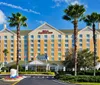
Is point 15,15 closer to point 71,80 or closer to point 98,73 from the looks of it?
point 98,73

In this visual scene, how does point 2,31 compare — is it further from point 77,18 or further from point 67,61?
point 77,18

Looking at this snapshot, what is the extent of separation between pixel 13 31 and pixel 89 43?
41.8 m

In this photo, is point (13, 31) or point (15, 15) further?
point (13, 31)

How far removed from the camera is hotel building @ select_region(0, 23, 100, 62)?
509 ft

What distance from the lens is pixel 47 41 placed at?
6220 inches

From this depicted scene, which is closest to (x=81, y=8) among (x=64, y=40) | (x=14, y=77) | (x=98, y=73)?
(x=98, y=73)

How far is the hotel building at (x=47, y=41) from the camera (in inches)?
6102

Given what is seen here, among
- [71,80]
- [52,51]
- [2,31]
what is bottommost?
[71,80]

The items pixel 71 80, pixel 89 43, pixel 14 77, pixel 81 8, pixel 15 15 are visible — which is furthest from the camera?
pixel 89 43

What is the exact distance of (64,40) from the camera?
157 meters

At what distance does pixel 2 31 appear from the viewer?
159m

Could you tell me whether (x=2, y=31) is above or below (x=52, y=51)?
above

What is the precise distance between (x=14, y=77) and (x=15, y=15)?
803 inches

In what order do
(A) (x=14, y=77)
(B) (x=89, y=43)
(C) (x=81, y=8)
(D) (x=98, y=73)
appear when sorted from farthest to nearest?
1. (B) (x=89, y=43)
2. (D) (x=98, y=73)
3. (C) (x=81, y=8)
4. (A) (x=14, y=77)
